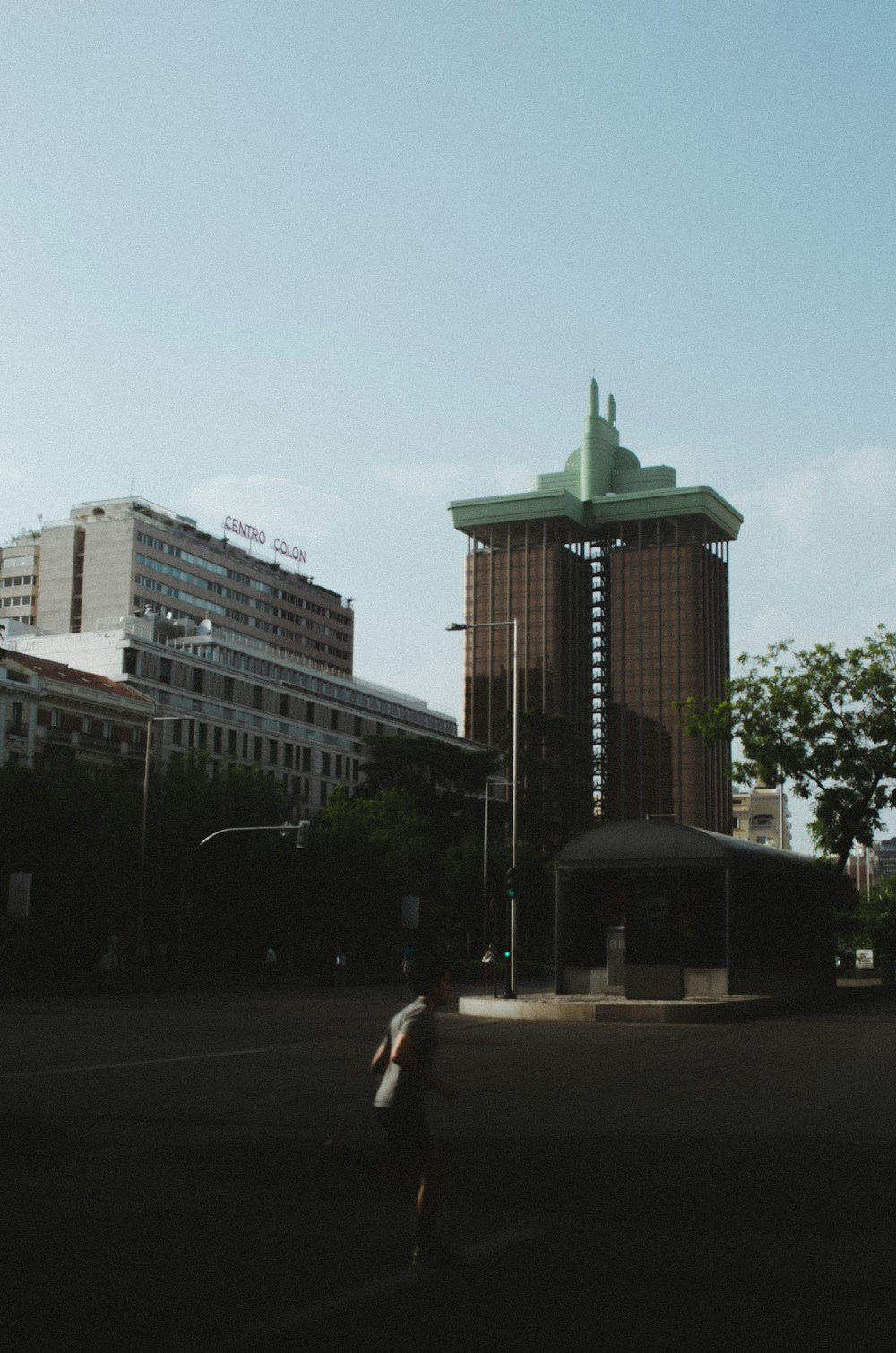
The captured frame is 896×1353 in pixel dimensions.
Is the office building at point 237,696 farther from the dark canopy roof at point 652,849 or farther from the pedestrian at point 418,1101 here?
the pedestrian at point 418,1101

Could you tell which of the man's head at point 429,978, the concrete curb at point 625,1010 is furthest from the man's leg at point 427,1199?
the concrete curb at point 625,1010

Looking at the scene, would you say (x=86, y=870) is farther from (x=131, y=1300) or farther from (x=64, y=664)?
(x=131, y=1300)

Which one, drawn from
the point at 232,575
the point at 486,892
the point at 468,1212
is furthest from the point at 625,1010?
the point at 232,575

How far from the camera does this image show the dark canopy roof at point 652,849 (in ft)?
91.5

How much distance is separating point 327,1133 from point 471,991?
121 ft

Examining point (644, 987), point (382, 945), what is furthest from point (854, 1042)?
point (382, 945)

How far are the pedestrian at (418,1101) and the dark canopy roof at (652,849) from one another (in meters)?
21.3

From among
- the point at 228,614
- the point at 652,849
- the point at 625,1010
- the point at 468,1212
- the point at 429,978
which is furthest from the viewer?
the point at 228,614

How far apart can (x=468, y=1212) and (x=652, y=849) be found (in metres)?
21.0

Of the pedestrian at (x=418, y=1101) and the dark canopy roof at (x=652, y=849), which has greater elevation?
the dark canopy roof at (x=652, y=849)

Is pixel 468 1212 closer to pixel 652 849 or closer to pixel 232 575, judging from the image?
pixel 652 849

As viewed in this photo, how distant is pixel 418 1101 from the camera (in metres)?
6.55

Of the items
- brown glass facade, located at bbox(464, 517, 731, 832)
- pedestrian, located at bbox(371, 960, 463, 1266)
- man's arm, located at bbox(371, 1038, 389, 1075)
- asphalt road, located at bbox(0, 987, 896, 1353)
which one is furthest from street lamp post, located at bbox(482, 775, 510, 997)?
brown glass facade, located at bbox(464, 517, 731, 832)

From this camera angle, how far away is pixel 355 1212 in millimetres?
7664
